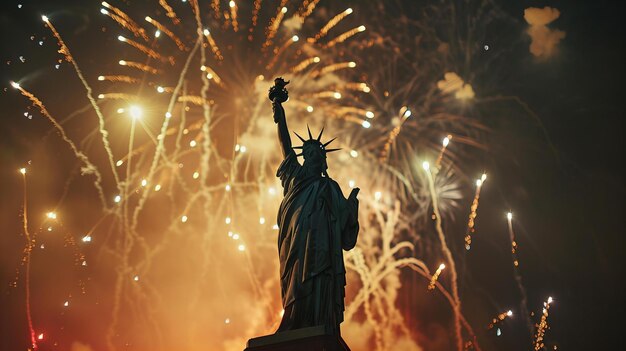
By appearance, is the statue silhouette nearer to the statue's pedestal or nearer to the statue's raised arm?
the statue's raised arm

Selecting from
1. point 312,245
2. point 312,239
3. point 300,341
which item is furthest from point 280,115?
point 300,341

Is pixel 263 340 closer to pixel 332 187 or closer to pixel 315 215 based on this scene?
pixel 315 215

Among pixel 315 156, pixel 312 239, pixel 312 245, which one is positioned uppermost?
pixel 315 156

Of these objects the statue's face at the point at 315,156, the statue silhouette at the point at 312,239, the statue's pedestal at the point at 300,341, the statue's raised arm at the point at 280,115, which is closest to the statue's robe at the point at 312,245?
the statue silhouette at the point at 312,239

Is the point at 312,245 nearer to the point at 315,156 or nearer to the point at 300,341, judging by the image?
the point at 300,341

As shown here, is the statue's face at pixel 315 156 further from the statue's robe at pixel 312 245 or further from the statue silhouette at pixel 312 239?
the statue's robe at pixel 312 245

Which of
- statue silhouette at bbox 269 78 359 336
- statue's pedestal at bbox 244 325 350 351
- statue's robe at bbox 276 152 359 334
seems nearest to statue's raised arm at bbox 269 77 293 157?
statue silhouette at bbox 269 78 359 336

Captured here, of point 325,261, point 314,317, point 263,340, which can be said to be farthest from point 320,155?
point 263,340

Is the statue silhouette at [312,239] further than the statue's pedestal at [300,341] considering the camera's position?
Yes
